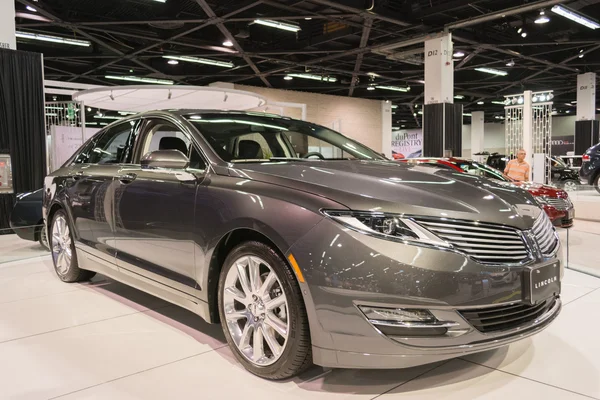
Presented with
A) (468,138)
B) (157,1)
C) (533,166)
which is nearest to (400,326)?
(157,1)

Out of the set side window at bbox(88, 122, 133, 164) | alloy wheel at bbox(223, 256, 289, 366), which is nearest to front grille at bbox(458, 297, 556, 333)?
alloy wheel at bbox(223, 256, 289, 366)

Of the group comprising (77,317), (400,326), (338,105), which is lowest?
(77,317)

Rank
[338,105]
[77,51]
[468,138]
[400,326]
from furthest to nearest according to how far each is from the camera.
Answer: [468,138] < [338,105] < [77,51] < [400,326]

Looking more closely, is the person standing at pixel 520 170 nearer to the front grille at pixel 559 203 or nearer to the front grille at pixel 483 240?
the front grille at pixel 559 203

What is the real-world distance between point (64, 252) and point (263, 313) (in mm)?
2802

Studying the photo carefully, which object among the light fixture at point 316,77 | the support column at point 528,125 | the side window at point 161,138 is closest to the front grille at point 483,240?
the side window at point 161,138

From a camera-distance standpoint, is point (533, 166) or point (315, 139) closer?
point (315, 139)

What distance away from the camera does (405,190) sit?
220 cm

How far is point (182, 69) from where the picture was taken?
747 inches

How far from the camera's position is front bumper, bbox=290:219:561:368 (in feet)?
6.39

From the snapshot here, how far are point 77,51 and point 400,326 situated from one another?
658 inches

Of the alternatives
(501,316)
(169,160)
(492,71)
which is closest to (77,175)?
(169,160)

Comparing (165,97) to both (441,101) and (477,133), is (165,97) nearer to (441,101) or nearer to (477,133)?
(441,101)

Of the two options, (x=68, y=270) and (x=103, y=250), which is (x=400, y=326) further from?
(x=68, y=270)
